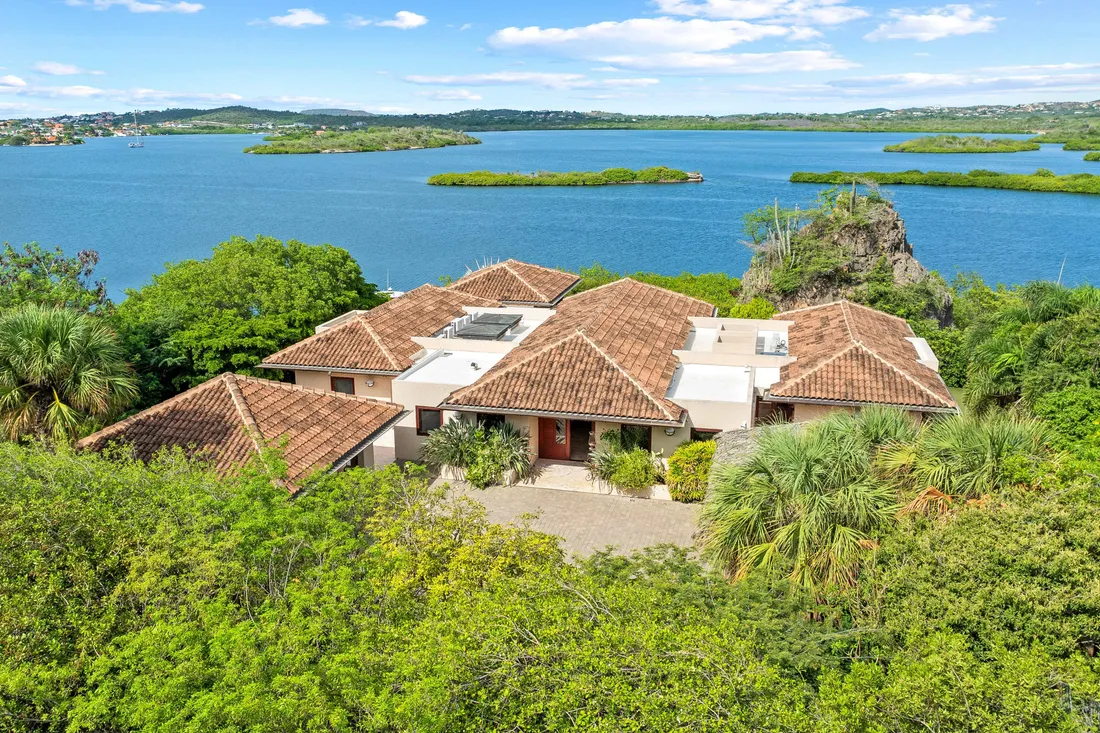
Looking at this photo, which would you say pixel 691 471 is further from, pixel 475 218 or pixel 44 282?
pixel 475 218

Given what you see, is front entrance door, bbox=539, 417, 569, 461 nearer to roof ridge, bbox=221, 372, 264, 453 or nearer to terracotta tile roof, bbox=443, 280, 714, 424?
terracotta tile roof, bbox=443, 280, 714, 424

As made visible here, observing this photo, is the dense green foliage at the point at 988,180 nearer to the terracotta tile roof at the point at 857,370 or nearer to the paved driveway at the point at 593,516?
the terracotta tile roof at the point at 857,370

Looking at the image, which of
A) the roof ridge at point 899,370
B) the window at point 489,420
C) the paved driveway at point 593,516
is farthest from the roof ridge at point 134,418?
Answer: the roof ridge at point 899,370

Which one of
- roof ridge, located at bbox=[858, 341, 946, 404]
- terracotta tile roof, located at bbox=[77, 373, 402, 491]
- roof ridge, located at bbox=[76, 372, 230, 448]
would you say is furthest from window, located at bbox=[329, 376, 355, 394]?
roof ridge, located at bbox=[858, 341, 946, 404]

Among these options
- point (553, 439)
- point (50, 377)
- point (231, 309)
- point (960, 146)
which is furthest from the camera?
point (960, 146)

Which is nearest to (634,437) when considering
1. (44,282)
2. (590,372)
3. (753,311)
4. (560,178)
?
(590,372)

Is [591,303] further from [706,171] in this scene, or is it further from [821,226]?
[706,171]
